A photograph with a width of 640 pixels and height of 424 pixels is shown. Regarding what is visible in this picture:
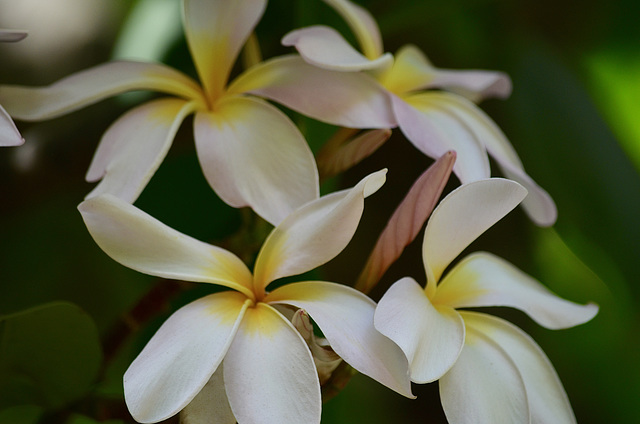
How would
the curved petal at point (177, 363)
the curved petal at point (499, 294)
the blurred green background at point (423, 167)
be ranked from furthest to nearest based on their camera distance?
the blurred green background at point (423, 167), the curved petal at point (499, 294), the curved petal at point (177, 363)

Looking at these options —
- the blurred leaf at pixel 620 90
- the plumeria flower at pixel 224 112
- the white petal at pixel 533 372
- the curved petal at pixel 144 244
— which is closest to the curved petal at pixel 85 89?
the plumeria flower at pixel 224 112

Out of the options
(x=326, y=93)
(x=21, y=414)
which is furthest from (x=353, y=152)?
(x=21, y=414)

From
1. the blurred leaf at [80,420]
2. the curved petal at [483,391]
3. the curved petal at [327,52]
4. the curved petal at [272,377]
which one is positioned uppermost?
the curved petal at [327,52]

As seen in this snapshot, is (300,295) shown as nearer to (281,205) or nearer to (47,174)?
(281,205)

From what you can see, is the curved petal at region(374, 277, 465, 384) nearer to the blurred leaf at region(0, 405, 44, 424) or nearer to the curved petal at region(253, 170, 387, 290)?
the curved petal at region(253, 170, 387, 290)

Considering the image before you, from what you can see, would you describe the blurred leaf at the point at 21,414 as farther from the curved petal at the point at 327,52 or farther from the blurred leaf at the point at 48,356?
the curved petal at the point at 327,52
